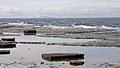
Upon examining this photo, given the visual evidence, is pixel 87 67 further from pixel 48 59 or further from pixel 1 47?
pixel 1 47

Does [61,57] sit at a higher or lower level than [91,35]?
higher

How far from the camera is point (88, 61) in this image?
35.2 m

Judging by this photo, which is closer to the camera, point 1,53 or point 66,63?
point 66,63

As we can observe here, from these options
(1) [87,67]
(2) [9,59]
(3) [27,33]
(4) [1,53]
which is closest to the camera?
(1) [87,67]

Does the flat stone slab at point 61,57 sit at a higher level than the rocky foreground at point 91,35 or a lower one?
higher

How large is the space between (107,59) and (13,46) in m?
19.9

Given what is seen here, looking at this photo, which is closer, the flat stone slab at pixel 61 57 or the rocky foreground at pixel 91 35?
the flat stone slab at pixel 61 57

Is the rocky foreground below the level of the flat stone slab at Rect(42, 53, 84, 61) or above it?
below

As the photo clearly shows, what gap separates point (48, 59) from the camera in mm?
36688

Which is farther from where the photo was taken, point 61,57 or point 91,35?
point 91,35

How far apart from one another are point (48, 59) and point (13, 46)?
1548 cm

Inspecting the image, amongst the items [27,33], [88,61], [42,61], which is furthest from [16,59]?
[27,33]

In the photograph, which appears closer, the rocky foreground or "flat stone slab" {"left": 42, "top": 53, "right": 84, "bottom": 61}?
"flat stone slab" {"left": 42, "top": 53, "right": 84, "bottom": 61}

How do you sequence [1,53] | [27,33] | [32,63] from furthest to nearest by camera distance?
[27,33]
[1,53]
[32,63]
